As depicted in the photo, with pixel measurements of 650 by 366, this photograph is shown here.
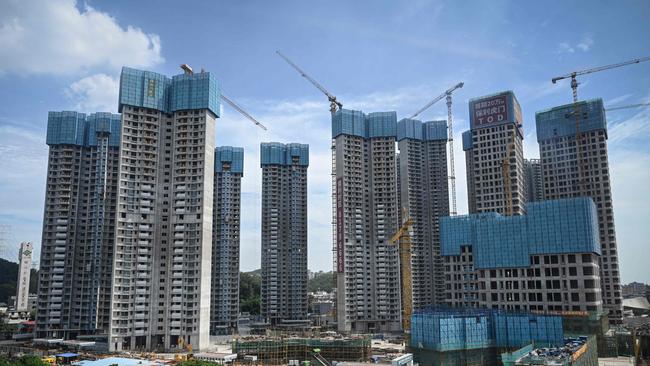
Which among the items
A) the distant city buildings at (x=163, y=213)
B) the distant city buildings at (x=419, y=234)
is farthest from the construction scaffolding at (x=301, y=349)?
the distant city buildings at (x=419, y=234)

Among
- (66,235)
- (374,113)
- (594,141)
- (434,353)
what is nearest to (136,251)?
(66,235)

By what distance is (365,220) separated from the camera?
185 metres

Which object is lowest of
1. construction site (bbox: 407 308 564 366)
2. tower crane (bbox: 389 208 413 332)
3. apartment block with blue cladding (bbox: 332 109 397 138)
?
construction site (bbox: 407 308 564 366)

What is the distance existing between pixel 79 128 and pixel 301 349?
10503 cm

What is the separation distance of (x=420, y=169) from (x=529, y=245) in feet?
225

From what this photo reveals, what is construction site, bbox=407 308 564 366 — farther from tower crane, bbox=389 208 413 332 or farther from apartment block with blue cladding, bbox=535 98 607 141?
apartment block with blue cladding, bbox=535 98 607 141

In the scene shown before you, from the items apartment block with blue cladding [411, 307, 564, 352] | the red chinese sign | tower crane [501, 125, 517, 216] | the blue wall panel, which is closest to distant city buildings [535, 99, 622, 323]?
tower crane [501, 125, 517, 216]

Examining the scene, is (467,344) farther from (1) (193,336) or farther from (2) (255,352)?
(1) (193,336)

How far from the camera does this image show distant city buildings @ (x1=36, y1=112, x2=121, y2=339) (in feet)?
510

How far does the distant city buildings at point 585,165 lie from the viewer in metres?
176

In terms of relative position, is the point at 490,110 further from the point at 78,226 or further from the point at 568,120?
the point at 78,226

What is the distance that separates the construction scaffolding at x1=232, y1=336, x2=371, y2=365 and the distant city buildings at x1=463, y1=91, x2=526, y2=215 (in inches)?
3360

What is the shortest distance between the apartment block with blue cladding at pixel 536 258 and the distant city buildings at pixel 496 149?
33.2 metres

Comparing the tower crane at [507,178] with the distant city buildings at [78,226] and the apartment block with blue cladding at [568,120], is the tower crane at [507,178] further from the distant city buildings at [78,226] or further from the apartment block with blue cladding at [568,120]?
the distant city buildings at [78,226]
